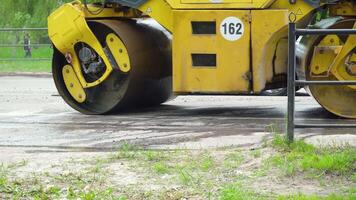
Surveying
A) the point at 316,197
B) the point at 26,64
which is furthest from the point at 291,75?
the point at 26,64

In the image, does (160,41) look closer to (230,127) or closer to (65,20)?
(65,20)

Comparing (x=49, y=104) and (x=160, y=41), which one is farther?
(x=49, y=104)

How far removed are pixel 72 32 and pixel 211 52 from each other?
2281 mm

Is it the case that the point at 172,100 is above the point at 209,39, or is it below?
below

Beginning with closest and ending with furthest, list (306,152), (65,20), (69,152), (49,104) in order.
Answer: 1. (306,152)
2. (69,152)
3. (65,20)
4. (49,104)

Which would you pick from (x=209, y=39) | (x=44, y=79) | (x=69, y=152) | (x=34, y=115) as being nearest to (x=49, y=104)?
(x=34, y=115)

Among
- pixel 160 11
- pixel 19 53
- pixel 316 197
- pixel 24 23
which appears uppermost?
pixel 160 11

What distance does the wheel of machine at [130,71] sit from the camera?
464 inches

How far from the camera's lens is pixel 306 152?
720 centimetres

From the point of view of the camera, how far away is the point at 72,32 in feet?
39.1

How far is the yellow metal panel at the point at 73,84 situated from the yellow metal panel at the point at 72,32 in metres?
0.12

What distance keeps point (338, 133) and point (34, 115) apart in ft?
16.3

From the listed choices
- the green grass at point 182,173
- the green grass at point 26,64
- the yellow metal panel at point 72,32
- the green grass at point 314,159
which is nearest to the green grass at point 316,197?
the green grass at point 182,173

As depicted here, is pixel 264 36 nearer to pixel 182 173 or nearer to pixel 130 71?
pixel 130 71
